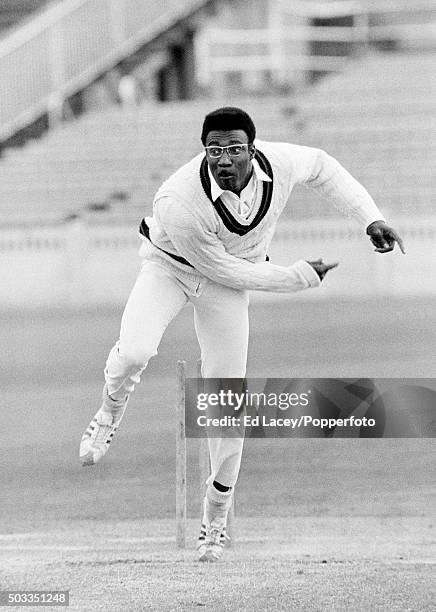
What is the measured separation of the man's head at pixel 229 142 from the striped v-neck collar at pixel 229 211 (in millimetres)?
98

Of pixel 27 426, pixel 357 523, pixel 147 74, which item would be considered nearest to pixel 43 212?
pixel 147 74

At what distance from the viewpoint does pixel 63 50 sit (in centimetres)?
2936

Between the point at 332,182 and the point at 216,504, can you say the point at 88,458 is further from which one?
the point at 332,182

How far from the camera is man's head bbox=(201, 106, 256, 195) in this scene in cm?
649

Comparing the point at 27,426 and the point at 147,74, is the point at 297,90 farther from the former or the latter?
the point at 27,426

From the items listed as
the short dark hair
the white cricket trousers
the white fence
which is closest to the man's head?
the short dark hair

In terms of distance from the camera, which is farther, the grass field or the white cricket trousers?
the white cricket trousers

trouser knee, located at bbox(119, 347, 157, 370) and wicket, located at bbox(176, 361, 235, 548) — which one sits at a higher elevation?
trouser knee, located at bbox(119, 347, 157, 370)

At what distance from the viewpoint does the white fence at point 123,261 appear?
85.4 feet

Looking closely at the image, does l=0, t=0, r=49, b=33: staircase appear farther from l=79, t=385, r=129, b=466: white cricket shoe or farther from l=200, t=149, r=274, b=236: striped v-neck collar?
l=200, t=149, r=274, b=236: striped v-neck collar

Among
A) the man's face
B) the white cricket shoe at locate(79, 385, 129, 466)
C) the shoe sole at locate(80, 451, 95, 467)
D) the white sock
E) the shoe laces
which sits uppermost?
the man's face

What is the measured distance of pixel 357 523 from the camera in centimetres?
892

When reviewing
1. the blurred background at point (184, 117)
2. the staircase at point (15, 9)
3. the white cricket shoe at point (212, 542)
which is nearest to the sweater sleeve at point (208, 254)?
the white cricket shoe at point (212, 542)

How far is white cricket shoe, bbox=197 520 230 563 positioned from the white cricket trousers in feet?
2.49
